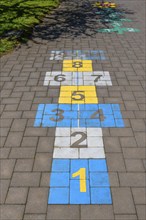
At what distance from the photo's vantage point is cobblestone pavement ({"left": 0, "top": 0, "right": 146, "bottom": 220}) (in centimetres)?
411

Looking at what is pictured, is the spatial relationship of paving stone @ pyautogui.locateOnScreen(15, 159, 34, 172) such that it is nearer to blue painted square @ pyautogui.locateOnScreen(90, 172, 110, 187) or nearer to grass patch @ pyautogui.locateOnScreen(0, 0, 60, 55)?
blue painted square @ pyautogui.locateOnScreen(90, 172, 110, 187)

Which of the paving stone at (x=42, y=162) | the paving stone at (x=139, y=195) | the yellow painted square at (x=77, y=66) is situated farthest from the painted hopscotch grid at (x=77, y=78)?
the paving stone at (x=139, y=195)

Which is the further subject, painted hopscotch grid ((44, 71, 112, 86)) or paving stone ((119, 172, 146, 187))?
painted hopscotch grid ((44, 71, 112, 86))

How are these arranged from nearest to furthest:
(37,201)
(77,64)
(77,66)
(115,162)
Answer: (37,201)
(115,162)
(77,66)
(77,64)

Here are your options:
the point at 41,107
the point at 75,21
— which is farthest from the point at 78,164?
the point at 75,21

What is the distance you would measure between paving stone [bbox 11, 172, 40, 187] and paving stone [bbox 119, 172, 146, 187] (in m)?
1.46

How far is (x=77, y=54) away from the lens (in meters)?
9.80

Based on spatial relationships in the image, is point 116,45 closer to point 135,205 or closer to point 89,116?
point 89,116

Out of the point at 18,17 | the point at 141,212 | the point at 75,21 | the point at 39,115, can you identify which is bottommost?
the point at 141,212

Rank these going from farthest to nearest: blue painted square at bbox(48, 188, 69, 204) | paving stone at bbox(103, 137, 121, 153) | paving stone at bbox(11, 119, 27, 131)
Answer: paving stone at bbox(11, 119, 27, 131) → paving stone at bbox(103, 137, 121, 153) → blue painted square at bbox(48, 188, 69, 204)

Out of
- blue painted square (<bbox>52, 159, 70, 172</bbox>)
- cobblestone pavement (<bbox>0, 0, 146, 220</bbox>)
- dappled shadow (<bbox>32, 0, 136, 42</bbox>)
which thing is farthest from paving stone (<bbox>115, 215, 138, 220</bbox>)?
dappled shadow (<bbox>32, 0, 136, 42</bbox>)

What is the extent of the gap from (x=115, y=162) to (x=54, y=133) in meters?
1.46

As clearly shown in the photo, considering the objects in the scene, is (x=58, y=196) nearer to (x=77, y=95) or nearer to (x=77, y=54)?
(x=77, y=95)

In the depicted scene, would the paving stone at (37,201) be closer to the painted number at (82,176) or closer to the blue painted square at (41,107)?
the painted number at (82,176)
